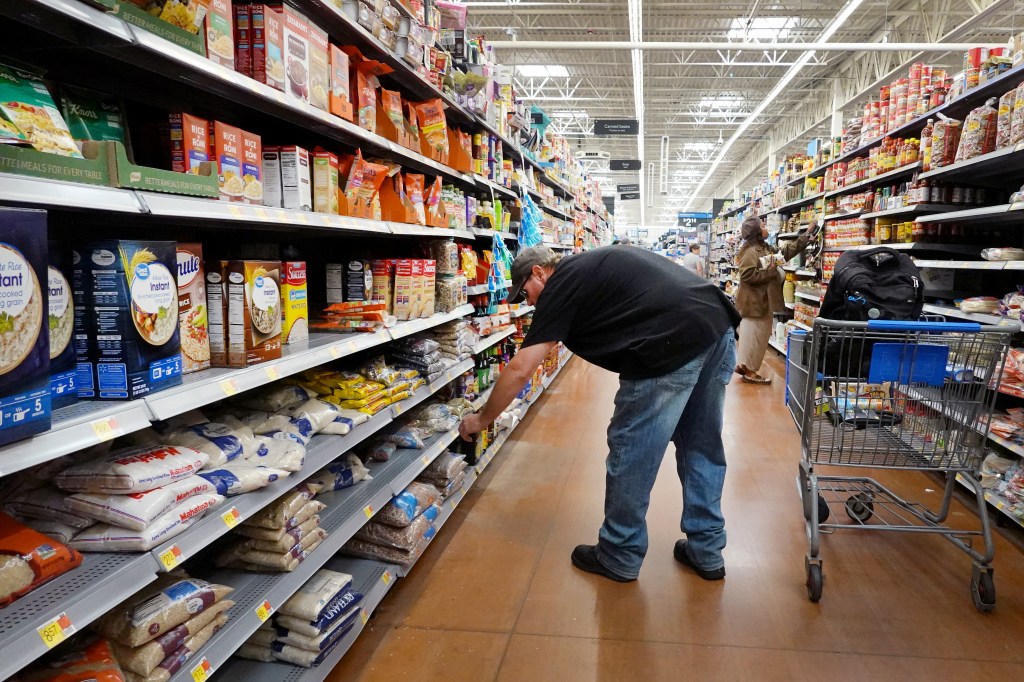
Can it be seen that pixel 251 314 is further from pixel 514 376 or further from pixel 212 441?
pixel 514 376

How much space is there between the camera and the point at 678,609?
2555 mm

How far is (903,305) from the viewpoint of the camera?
2.97m

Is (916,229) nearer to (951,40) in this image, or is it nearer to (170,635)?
(170,635)

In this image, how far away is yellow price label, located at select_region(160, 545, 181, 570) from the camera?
135cm

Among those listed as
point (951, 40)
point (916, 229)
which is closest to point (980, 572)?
point (916, 229)

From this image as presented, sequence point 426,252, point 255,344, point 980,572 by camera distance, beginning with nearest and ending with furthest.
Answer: point 255,344, point 980,572, point 426,252

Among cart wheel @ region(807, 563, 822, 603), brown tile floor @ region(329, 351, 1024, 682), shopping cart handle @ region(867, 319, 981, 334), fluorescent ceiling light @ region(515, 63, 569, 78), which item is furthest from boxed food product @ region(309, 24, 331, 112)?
fluorescent ceiling light @ region(515, 63, 569, 78)

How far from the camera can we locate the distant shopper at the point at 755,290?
6871mm

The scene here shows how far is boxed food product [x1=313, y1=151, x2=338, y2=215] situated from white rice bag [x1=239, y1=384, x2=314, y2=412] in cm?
67

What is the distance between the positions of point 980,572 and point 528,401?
352 cm

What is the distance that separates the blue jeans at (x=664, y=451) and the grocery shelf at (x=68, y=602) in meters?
1.82

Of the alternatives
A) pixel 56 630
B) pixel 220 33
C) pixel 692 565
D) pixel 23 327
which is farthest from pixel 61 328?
pixel 692 565

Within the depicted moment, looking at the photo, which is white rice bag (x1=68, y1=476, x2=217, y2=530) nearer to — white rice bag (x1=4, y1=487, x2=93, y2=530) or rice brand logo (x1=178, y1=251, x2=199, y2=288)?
white rice bag (x1=4, y1=487, x2=93, y2=530)

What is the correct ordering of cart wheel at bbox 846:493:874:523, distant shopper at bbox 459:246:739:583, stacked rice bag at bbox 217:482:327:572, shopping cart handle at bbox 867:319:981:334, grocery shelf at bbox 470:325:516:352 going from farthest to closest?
1. grocery shelf at bbox 470:325:516:352
2. cart wheel at bbox 846:493:874:523
3. distant shopper at bbox 459:246:739:583
4. shopping cart handle at bbox 867:319:981:334
5. stacked rice bag at bbox 217:482:327:572
